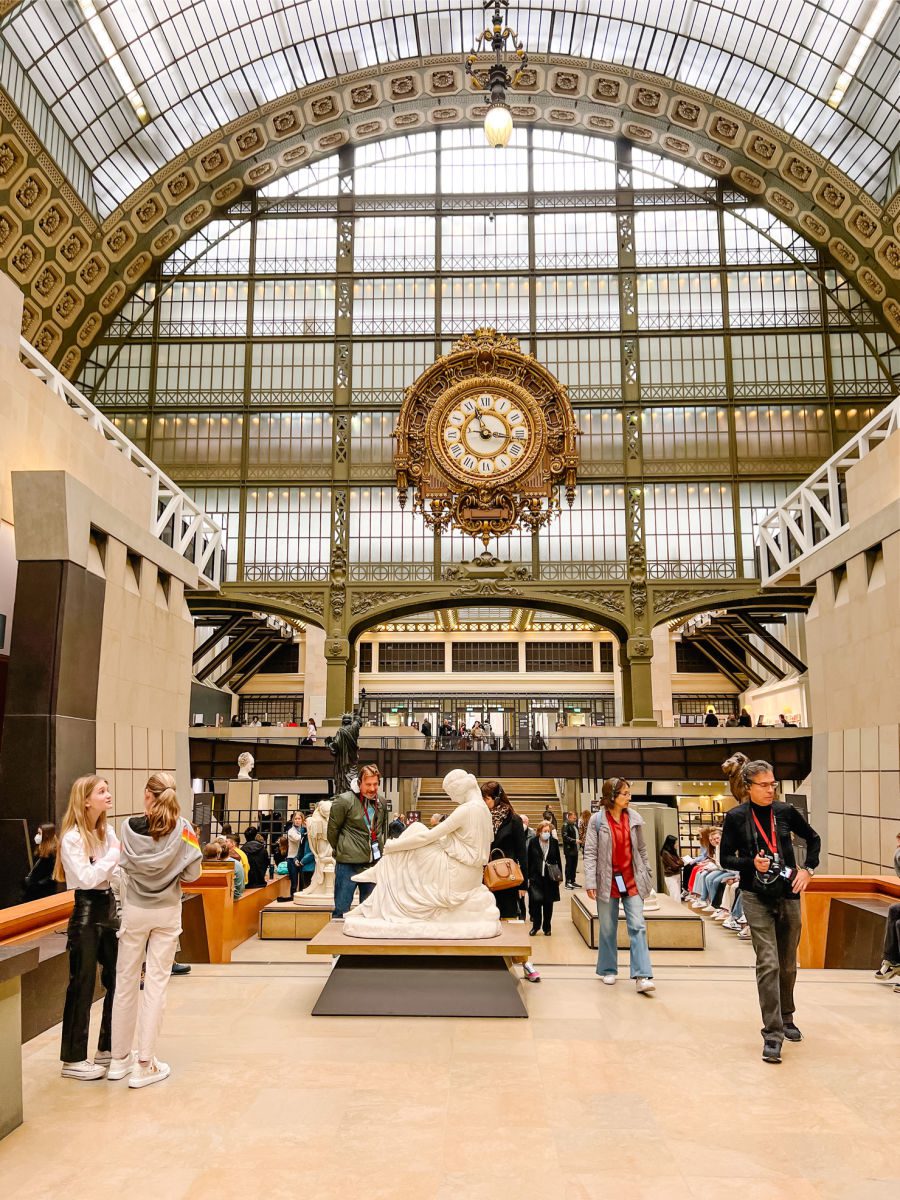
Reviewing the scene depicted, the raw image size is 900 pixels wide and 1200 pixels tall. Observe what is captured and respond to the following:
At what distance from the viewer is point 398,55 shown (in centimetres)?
3200

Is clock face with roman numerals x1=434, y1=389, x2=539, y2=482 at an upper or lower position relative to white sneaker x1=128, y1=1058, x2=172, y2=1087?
upper

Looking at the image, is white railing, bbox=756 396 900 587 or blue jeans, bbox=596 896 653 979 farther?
white railing, bbox=756 396 900 587

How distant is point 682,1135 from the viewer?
168 inches

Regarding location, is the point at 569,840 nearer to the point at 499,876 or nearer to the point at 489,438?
the point at 489,438

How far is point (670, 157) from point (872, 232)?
8.33 meters

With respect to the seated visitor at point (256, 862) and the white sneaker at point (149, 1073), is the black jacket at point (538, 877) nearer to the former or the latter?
the seated visitor at point (256, 862)

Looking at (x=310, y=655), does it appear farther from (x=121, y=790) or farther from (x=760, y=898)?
Result: (x=760, y=898)

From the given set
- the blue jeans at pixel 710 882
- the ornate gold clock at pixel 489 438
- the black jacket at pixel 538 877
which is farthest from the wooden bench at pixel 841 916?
the ornate gold clock at pixel 489 438

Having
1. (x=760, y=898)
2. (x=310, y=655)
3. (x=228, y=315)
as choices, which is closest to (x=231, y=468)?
(x=228, y=315)

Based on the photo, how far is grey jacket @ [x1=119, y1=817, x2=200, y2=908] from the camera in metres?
5.10

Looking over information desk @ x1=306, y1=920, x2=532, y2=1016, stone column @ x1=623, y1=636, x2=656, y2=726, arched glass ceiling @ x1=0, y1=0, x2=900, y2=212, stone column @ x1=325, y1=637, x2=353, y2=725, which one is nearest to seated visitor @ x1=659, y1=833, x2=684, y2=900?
information desk @ x1=306, y1=920, x2=532, y2=1016

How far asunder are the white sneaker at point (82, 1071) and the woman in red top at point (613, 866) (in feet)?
12.8

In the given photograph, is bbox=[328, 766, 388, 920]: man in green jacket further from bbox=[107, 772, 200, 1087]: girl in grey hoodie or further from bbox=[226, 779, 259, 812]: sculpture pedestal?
bbox=[226, 779, 259, 812]: sculpture pedestal

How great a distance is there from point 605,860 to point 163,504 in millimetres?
24186
